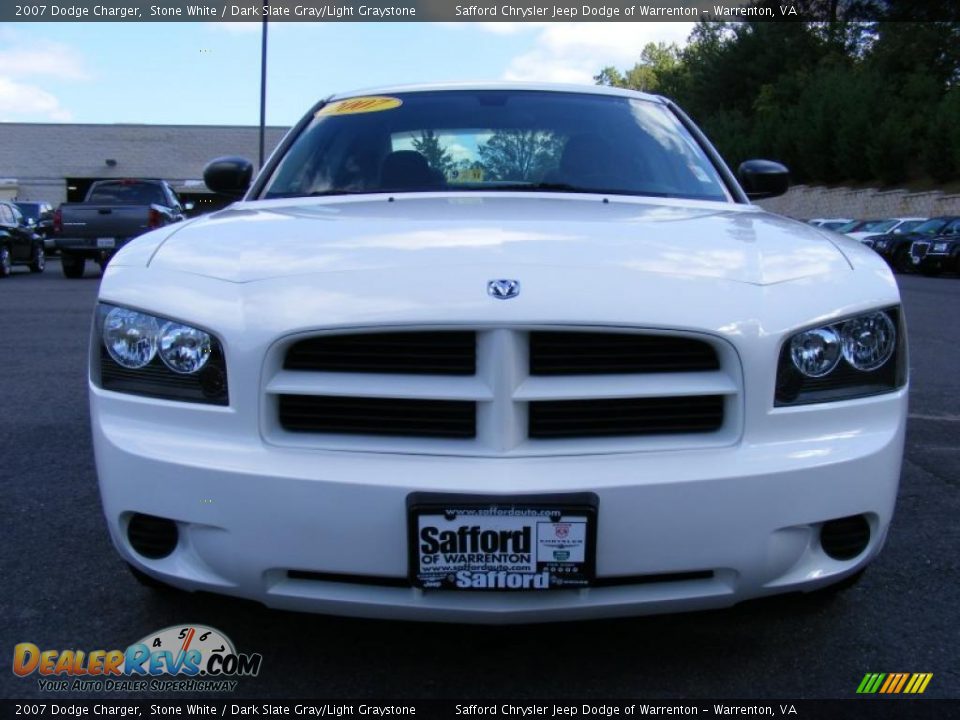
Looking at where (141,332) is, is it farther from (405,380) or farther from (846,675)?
(846,675)

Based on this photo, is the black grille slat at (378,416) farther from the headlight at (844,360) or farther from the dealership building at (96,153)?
the dealership building at (96,153)

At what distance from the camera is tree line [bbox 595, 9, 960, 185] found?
140 feet

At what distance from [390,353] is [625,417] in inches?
21.5

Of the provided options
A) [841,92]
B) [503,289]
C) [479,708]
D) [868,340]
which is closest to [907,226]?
[841,92]

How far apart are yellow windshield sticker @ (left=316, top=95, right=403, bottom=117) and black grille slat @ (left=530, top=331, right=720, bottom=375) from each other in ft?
6.58

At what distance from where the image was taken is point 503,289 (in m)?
2.18

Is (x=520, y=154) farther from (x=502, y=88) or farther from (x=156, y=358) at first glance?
(x=156, y=358)

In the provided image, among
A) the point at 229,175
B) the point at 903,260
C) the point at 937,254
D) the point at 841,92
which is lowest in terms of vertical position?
the point at 903,260

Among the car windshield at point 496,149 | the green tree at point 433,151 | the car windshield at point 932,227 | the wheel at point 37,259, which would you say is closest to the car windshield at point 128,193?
the wheel at point 37,259

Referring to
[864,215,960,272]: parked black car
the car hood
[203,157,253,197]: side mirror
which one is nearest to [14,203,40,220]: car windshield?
[864,215,960,272]: parked black car

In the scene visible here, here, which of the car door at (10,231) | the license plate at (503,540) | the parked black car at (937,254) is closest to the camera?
the license plate at (503,540)

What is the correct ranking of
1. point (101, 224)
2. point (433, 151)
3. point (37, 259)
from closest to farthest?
point (433, 151)
point (101, 224)
point (37, 259)

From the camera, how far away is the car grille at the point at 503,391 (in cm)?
213

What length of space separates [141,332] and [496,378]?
0.88 m
